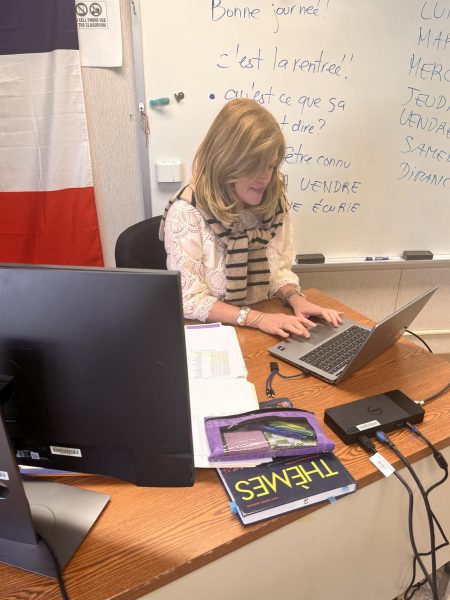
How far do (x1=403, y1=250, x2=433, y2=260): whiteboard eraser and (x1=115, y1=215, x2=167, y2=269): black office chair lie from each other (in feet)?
3.75

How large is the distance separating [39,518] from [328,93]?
165 centimetres

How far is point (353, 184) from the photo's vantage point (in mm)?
1855

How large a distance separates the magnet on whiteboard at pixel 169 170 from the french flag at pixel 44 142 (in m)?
0.31

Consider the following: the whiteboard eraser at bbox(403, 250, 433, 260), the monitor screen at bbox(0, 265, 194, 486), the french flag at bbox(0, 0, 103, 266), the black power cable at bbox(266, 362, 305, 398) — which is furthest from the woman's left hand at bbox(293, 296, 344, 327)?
the french flag at bbox(0, 0, 103, 266)

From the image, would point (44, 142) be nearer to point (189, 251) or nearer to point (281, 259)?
point (189, 251)

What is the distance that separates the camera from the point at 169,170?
68.5 inches

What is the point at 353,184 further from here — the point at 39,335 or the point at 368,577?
the point at 39,335

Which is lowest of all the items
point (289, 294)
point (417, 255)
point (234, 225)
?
point (417, 255)

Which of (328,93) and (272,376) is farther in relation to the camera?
(328,93)

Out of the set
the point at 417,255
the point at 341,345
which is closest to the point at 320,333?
the point at 341,345

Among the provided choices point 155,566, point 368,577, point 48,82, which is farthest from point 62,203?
point 368,577

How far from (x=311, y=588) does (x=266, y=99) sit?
156cm

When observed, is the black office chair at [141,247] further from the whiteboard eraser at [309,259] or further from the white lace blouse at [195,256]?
the whiteboard eraser at [309,259]

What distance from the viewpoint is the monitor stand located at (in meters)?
0.60
